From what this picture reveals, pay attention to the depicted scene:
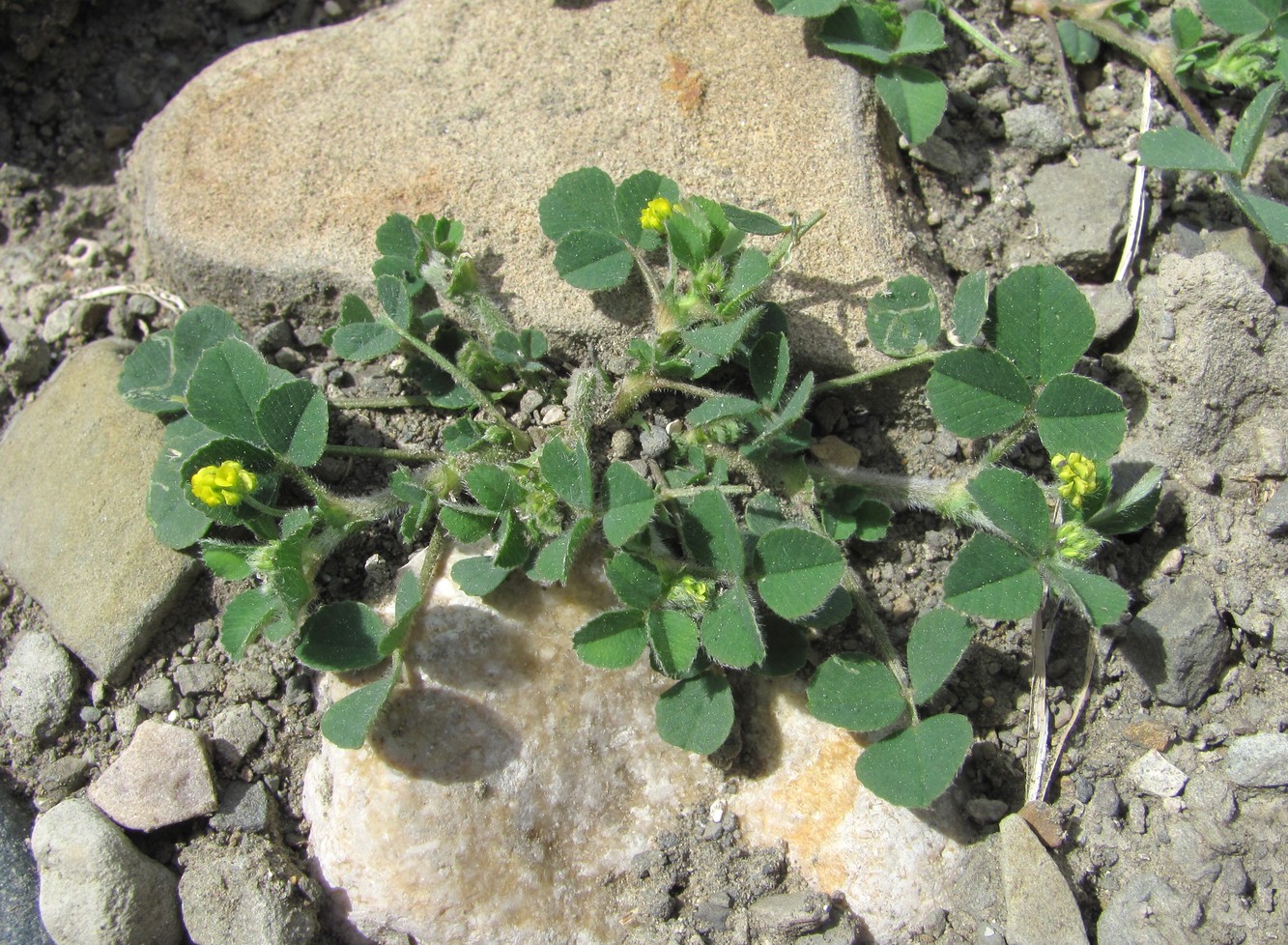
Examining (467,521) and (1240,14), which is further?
(1240,14)

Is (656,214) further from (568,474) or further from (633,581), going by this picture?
(633,581)

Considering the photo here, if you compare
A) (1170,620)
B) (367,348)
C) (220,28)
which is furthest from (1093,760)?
(220,28)

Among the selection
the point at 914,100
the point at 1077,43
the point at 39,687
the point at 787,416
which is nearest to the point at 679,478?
the point at 787,416

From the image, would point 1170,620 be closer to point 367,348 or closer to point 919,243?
point 919,243

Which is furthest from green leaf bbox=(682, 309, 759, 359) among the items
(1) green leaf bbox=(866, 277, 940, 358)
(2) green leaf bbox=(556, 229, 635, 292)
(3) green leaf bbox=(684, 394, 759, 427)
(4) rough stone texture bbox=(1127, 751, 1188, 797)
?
(4) rough stone texture bbox=(1127, 751, 1188, 797)

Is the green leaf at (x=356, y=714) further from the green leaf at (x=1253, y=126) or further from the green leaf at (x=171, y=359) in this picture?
the green leaf at (x=1253, y=126)

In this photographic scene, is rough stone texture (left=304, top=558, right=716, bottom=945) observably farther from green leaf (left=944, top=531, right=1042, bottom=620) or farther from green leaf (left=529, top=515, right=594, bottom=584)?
green leaf (left=944, top=531, right=1042, bottom=620)
